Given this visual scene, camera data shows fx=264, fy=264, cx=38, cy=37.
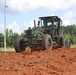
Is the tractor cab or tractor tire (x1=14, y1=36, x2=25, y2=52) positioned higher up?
the tractor cab

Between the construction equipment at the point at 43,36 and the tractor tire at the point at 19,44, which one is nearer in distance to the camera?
→ the construction equipment at the point at 43,36

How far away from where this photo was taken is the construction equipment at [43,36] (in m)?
19.3

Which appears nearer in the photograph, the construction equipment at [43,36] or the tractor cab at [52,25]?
the construction equipment at [43,36]

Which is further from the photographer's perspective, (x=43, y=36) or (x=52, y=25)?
(x=52, y=25)

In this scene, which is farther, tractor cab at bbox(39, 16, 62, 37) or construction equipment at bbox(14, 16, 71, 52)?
tractor cab at bbox(39, 16, 62, 37)

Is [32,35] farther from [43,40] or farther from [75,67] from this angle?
[75,67]

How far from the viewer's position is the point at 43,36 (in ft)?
62.1

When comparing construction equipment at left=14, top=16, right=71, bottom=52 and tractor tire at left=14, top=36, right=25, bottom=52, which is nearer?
construction equipment at left=14, top=16, right=71, bottom=52

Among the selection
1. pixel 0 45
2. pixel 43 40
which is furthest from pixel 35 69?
pixel 0 45

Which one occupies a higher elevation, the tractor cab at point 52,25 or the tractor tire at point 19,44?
the tractor cab at point 52,25

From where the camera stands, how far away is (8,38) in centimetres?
8531

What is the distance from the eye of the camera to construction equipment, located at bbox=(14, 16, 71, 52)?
1929 cm

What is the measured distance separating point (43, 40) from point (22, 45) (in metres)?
2.82

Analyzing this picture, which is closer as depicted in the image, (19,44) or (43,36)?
(43,36)
